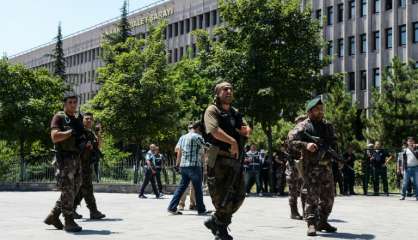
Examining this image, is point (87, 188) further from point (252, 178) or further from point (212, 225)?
point (252, 178)

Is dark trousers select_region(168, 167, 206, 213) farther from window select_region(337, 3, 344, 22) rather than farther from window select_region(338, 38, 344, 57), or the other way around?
window select_region(337, 3, 344, 22)

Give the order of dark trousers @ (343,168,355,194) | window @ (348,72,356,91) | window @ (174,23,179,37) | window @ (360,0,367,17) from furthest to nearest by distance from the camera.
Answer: window @ (174,23,179,37), window @ (348,72,356,91), window @ (360,0,367,17), dark trousers @ (343,168,355,194)

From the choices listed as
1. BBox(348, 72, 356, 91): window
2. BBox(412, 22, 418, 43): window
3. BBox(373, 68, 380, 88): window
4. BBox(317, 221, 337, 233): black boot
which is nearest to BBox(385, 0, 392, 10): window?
BBox(412, 22, 418, 43): window

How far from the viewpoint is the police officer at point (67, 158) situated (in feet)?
30.8

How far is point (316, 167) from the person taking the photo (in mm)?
9359

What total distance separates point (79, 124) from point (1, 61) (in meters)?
28.3

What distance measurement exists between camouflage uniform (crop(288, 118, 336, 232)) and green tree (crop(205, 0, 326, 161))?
14.7 metres

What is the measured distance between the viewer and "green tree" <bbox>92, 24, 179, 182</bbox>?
3703 cm

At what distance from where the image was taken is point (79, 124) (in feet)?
32.2

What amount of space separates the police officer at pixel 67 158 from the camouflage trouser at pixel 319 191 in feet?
10.8

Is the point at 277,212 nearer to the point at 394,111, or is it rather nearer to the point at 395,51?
the point at 394,111

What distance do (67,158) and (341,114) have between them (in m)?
33.2

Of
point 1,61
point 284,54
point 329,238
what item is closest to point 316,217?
point 329,238

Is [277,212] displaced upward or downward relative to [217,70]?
downward
